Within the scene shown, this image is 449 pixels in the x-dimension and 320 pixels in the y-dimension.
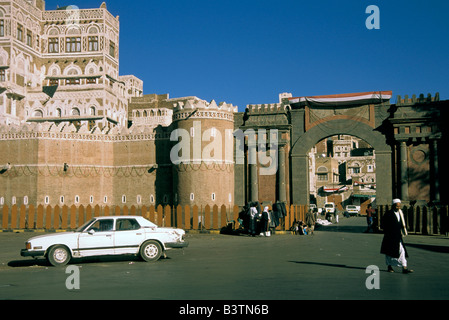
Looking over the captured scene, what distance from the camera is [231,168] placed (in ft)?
108

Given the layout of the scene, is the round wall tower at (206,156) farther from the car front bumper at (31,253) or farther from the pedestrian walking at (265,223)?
the car front bumper at (31,253)

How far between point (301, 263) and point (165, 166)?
2340 cm

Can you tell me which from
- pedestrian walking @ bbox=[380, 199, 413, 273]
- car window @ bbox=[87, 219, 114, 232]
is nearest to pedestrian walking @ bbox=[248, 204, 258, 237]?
Result: car window @ bbox=[87, 219, 114, 232]

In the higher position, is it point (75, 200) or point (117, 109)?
point (117, 109)

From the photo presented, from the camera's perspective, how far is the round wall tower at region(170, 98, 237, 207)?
106 feet

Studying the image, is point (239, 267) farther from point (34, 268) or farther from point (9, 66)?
point (9, 66)

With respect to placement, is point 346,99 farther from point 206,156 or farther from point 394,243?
point 394,243

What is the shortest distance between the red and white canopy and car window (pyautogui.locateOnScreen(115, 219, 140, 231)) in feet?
62.7

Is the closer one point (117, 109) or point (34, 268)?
point (34, 268)

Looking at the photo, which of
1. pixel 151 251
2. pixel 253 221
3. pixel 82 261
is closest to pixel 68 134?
pixel 253 221

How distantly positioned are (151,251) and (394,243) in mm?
6787

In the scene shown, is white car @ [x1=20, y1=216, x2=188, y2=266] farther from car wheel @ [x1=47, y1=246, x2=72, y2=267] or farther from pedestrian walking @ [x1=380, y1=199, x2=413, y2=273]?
pedestrian walking @ [x1=380, y1=199, x2=413, y2=273]

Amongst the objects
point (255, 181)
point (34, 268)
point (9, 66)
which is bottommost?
point (34, 268)

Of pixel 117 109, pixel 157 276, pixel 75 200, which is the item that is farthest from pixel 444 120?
pixel 117 109
